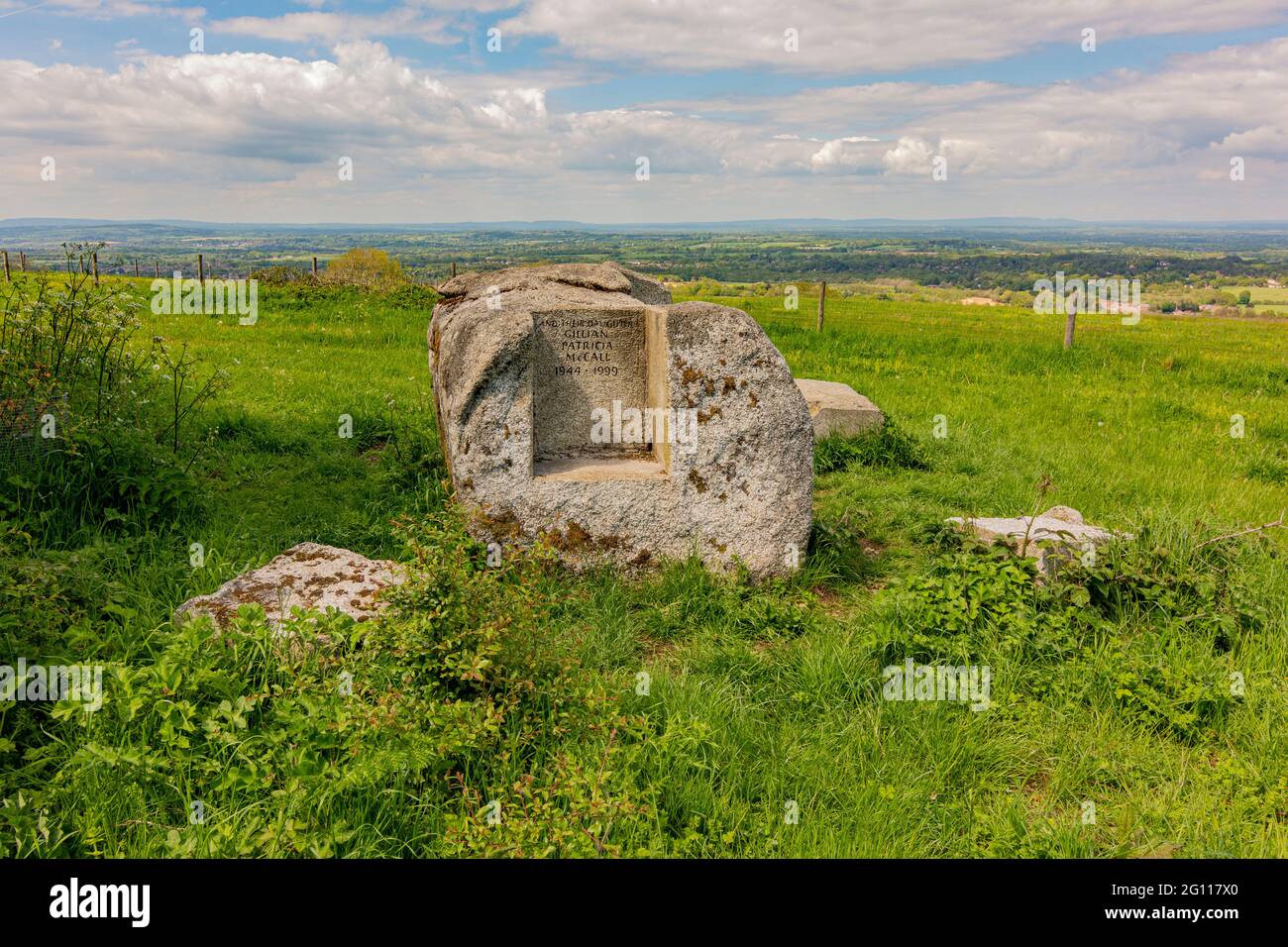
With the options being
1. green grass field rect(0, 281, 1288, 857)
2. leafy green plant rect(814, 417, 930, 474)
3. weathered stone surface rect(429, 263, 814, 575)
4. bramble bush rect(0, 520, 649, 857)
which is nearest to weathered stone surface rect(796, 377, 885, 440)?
leafy green plant rect(814, 417, 930, 474)

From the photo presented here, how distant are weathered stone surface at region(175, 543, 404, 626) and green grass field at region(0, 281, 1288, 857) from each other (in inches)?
14.3

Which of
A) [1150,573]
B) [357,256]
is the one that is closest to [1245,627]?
[1150,573]

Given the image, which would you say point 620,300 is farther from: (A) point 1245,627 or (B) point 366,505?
(A) point 1245,627

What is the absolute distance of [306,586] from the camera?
5.12 m

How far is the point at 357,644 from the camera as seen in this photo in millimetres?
4539

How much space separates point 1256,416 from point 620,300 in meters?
9.89

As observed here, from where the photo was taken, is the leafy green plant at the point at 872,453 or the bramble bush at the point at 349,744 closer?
the bramble bush at the point at 349,744

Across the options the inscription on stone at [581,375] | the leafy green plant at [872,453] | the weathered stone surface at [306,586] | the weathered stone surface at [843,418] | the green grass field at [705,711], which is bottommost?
the green grass field at [705,711]

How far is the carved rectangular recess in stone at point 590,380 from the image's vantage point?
670 cm

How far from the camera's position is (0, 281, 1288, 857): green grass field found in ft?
11.3

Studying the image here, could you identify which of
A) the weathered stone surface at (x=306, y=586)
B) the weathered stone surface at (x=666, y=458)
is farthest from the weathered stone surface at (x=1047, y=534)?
the weathered stone surface at (x=306, y=586)

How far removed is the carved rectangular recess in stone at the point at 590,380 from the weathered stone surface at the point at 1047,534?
2.53 m

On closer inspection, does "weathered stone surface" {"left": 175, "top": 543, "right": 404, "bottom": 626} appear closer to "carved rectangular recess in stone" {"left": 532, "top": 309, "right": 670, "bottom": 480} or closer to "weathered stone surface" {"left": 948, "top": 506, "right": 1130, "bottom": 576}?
"carved rectangular recess in stone" {"left": 532, "top": 309, "right": 670, "bottom": 480}

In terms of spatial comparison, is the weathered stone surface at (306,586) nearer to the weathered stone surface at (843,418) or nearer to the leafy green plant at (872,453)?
the leafy green plant at (872,453)
